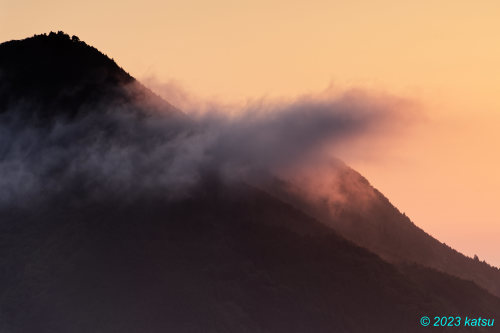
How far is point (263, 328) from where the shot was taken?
7633 inches

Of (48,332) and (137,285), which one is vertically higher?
(137,285)

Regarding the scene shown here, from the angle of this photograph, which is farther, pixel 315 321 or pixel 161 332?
pixel 315 321

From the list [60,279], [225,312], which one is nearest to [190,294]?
[225,312]

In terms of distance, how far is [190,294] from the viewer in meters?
196

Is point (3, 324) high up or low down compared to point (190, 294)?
down

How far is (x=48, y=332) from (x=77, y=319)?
5.03 meters

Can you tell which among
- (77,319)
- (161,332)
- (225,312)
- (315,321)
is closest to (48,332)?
(77,319)

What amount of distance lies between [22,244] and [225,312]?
35854 mm

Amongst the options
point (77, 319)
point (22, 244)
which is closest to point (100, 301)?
point (77, 319)

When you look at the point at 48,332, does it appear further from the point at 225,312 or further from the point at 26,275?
the point at 225,312

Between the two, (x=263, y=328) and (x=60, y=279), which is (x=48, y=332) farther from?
(x=263, y=328)

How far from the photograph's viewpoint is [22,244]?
19825 cm

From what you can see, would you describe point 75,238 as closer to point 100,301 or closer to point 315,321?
point 100,301

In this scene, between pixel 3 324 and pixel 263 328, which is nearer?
pixel 3 324
